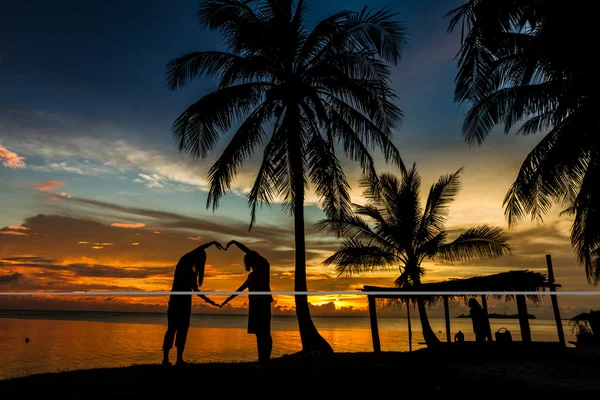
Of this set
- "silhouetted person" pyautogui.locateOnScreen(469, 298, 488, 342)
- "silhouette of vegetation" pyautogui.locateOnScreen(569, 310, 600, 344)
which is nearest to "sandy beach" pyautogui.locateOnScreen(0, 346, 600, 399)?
"silhouetted person" pyautogui.locateOnScreen(469, 298, 488, 342)

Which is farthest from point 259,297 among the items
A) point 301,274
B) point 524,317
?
point 524,317

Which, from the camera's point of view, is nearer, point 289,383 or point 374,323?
point 289,383

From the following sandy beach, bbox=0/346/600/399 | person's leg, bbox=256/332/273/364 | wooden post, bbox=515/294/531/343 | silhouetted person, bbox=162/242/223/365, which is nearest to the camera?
sandy beach, bbox=0/346/600/399

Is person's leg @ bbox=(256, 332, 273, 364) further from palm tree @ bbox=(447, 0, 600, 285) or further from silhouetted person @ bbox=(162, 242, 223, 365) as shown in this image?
palm tree @ bbox=(447, 0, 600, 285)

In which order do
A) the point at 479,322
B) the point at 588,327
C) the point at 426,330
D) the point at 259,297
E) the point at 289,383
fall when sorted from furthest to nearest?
the point at 588,327 < the point at 426,330 < the point at 479,322 < the point at 259,297 < the point at 289,383

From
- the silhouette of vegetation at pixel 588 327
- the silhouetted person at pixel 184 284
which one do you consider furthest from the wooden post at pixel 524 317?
the silhouetted person at pixel 184 284

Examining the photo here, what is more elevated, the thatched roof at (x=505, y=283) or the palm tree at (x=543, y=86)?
the palm tree at (x=543, y=86)

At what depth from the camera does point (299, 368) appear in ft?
25.6

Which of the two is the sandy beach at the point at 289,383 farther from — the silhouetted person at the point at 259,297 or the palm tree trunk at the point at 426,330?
the palm tree trunk at the point at 426,330

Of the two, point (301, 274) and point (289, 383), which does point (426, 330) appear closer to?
point (301, 274)

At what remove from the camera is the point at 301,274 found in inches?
480

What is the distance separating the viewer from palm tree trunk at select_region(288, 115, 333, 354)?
1210 centimetres

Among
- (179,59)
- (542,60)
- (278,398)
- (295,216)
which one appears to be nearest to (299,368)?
(278,398)

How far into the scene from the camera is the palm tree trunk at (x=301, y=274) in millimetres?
12102
